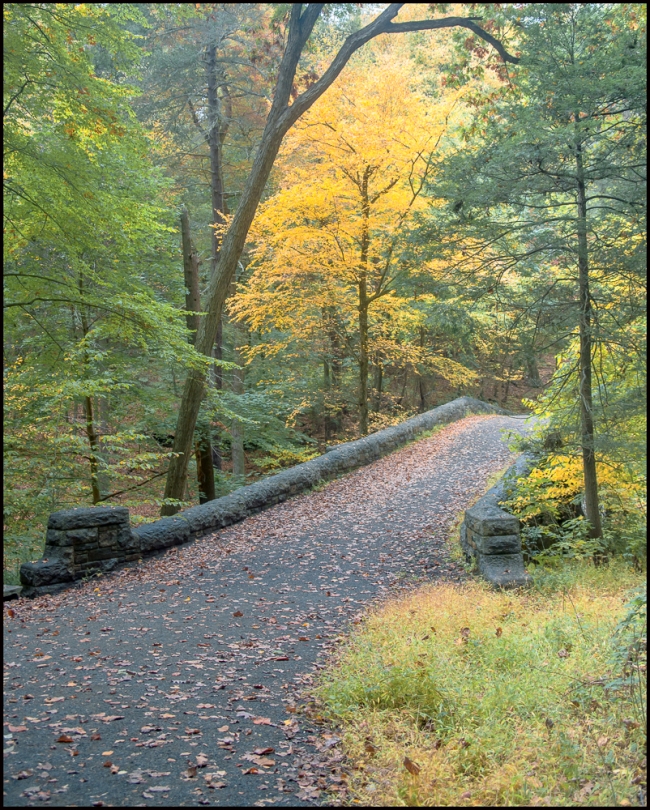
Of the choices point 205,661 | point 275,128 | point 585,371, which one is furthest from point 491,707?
point 275,128

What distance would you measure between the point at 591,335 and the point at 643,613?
11.1ft

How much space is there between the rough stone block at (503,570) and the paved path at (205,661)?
2.05 ft

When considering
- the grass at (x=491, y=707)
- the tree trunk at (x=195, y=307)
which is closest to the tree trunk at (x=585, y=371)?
the grass at (x=491, y=707)

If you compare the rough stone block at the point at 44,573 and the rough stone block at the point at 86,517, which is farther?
the rough stone block at the point at 86,517

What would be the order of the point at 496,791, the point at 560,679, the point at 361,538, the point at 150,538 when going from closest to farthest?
the point at 496,791 → the point at 560,679 → the point at 150,538 → the point at 361,538

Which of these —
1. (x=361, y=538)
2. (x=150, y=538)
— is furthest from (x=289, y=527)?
(x=150, y=538)

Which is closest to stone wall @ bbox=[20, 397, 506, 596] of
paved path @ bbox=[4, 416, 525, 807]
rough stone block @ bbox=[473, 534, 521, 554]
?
paved path @ bbox=[4, 416, 525, 807]

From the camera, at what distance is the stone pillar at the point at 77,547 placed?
7203mm

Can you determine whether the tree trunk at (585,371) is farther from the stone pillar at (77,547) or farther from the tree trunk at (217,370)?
the tree trunk at (217,370)

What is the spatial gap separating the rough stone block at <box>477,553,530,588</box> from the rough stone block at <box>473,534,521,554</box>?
0.15ft

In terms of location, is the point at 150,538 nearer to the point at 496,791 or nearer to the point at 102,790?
the point at 102,790

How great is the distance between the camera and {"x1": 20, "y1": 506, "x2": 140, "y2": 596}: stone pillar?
720cm

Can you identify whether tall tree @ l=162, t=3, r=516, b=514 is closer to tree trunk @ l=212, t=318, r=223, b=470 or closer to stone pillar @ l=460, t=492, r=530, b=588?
tree trunk @ l=212, t=318, r=223, b=470

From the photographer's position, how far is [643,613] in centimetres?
379
